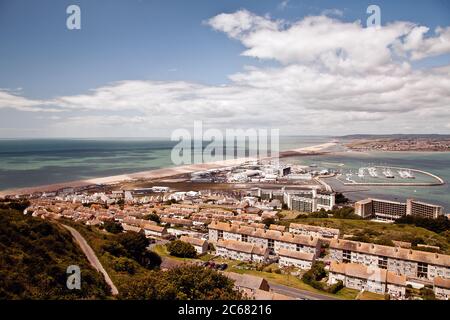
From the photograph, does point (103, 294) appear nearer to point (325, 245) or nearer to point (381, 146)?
point (325, 245)

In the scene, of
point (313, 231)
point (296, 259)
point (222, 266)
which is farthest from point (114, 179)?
point (296, 259)

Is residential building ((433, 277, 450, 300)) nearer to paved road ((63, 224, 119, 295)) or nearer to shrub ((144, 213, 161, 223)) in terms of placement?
paved road ((63, 224, 119, 295))

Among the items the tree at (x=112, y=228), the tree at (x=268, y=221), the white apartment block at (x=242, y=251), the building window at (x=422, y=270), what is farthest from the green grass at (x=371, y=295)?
the tree at (x=112, y=228)

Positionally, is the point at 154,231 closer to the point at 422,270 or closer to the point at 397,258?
the point at 397,258

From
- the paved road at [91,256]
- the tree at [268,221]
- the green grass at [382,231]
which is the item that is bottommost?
the green grass at [382,231]

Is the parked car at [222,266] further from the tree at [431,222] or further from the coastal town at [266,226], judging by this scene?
the tree at [431,222]

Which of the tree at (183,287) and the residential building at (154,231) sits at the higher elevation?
the tree at (183,287)

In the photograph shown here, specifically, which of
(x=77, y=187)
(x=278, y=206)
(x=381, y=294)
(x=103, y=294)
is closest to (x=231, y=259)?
(x=381, y=294)
